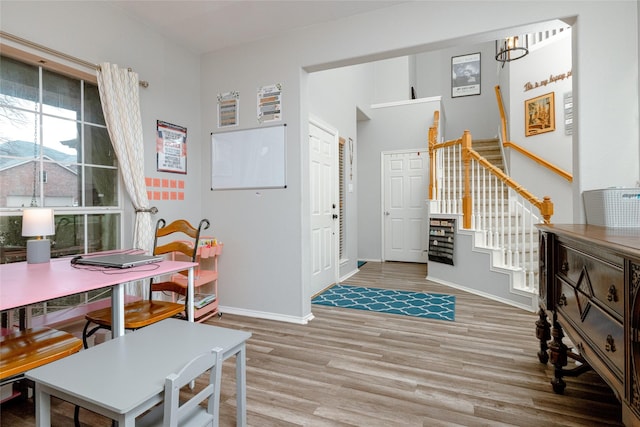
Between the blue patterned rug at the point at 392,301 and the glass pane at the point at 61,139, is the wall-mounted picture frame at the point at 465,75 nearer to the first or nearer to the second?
the blue patterned rug at the point at 392,301

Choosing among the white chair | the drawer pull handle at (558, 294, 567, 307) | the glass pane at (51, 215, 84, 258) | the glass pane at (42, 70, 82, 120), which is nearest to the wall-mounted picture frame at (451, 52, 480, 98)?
the drawer pull handle at (558, 294, 567, 307)

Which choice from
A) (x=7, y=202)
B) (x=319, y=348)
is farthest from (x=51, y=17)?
(x=319, y=348)

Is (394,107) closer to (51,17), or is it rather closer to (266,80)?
(266,80)

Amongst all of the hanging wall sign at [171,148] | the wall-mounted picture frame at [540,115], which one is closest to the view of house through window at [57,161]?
the hanging wall sign at [171,148]

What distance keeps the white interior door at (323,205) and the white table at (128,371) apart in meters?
2.56

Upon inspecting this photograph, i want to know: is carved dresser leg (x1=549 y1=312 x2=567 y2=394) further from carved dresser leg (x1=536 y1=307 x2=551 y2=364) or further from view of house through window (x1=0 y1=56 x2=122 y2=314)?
view of house through window (x1=0 y1=56 x2=122 y2=314)

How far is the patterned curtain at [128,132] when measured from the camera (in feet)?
8.21

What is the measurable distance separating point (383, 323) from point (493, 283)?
1.68 meters

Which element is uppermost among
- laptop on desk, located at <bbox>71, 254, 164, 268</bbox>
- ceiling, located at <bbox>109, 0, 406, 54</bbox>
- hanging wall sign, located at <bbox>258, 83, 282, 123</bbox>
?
ceiling, located at <bbox>109, 0, 406, 54</bbox>

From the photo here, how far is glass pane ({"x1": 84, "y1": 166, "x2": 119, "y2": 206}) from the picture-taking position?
2525mm

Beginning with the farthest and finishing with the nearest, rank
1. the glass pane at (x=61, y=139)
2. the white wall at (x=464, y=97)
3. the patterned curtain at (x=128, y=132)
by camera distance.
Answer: the white wall at (x=464, y=97) → the patterned curtain at (x=128, y=132) → the glass pane at (x=61, y=139)

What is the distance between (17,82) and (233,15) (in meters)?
1.65

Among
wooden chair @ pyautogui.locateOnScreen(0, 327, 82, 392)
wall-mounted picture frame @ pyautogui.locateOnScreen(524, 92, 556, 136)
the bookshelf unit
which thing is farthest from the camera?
wall-mounted picture frame @ pyautogui.locateOnScreen(524, 92, 556, 136)

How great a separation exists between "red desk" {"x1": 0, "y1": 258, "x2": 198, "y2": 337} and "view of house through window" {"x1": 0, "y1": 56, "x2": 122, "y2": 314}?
525 millimetres
